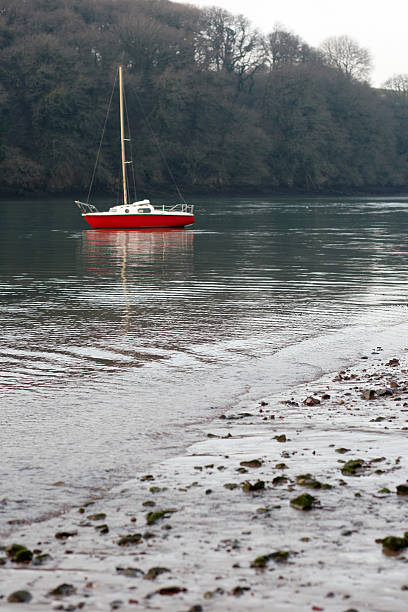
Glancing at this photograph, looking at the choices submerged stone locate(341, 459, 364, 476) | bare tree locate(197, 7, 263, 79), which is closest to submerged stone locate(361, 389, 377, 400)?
submerged stone locate(341, 459, 364, 476)

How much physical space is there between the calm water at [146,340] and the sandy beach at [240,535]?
0.51 metres

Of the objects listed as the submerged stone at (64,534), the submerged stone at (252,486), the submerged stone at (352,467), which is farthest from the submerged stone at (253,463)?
the submerged stone at (64,534)

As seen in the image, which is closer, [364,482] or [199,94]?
[364,482]

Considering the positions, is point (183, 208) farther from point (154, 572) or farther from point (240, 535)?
point (154, 572)

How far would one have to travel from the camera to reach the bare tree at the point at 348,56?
407 feet

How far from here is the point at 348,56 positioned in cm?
12475

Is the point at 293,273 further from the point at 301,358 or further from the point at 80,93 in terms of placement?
the point at 80,93

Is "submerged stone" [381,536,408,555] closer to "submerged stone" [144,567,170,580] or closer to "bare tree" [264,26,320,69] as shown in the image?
"submerged stone" [144,567,170,580]

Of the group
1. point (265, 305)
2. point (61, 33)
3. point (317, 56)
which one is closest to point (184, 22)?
point (61, 33)

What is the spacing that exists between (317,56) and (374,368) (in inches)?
4562

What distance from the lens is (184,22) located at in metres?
102

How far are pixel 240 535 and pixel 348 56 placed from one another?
128 m

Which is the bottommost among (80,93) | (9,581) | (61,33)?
(9,581)

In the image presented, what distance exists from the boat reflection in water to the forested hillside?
44422 millimetres
